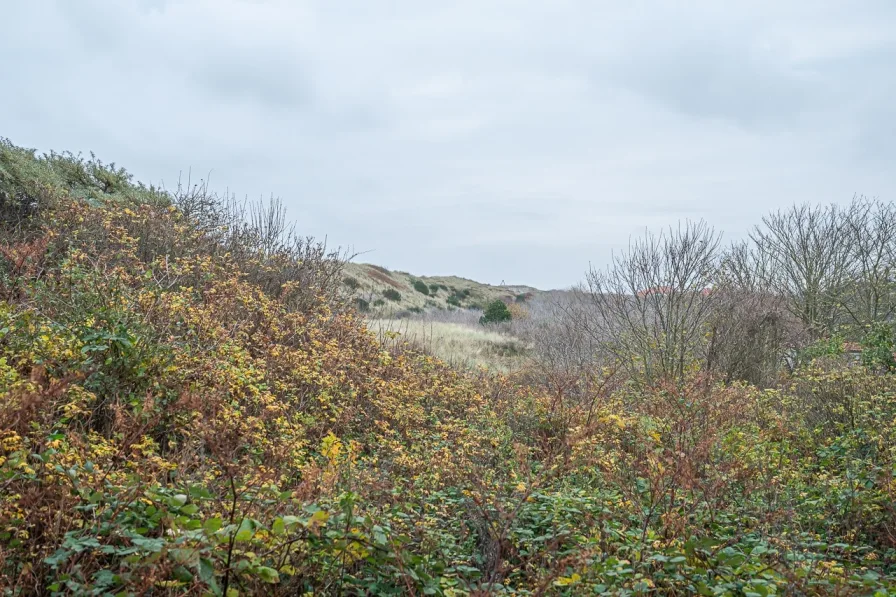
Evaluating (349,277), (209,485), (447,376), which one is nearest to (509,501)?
(209,485)

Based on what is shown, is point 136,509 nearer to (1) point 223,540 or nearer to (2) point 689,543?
(1) point 223,540

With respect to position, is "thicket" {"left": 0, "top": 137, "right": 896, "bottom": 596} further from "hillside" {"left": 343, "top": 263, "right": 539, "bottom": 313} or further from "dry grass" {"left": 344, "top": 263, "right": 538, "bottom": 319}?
"dry grass" {"left": 344, "top": 263, "right": 538, "bottom": 319}

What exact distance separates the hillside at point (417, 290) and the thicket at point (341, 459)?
56.5 ft

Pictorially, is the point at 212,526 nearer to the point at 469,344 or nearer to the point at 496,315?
the point at 469,344

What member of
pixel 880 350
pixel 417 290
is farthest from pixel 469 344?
pixel 417 290

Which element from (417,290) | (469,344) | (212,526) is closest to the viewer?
(212,526)

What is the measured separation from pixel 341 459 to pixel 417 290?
36184 mm

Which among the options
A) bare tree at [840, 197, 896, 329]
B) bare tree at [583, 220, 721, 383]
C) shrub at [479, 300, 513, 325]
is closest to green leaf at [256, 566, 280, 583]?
bare tree at [583, 220, 721, 383]

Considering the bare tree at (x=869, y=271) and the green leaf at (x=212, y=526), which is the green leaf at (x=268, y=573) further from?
the bare tree at (x=869, y=271)

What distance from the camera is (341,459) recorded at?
5387 mm

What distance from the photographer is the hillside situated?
31219mm

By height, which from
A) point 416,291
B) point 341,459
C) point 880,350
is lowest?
point 341,459

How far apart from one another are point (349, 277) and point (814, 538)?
25105 millimetres

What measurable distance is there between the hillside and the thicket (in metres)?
17.2
